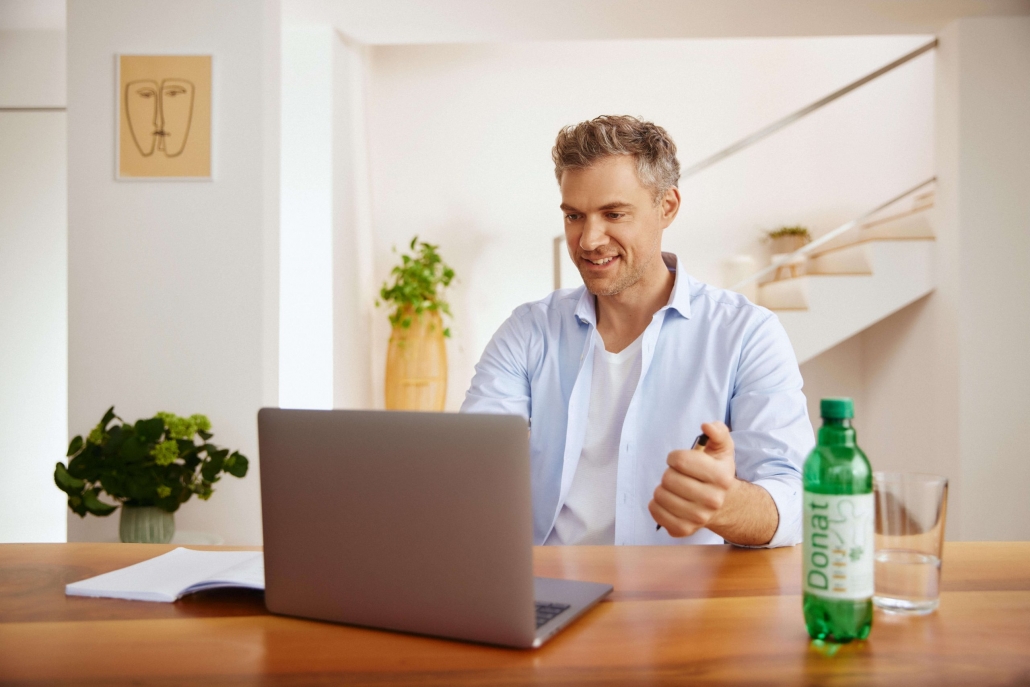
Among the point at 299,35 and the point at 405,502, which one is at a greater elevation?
the point at 299,35

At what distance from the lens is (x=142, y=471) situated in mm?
2457

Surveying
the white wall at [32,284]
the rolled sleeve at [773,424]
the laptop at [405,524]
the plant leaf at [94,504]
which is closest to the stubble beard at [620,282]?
the rolled sleeve at [773,424]

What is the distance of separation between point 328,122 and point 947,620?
12.5ft

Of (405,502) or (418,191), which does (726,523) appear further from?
(418,191)

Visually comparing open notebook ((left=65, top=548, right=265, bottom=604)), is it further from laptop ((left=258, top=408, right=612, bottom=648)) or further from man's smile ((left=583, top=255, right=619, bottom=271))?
man's smile ((left=583, top=255, right=619, bottom=271))

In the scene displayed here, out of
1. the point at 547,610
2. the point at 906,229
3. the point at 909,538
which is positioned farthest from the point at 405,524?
the point at 906,229

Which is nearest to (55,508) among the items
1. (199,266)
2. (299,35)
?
(199,266)

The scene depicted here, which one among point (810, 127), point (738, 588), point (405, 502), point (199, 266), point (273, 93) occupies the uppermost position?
point (810, 127)

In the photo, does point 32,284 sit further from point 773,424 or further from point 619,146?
point 773,424

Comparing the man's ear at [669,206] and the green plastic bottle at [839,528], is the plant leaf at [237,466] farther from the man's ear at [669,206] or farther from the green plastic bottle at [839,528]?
the green plastic bottle at [839,528]

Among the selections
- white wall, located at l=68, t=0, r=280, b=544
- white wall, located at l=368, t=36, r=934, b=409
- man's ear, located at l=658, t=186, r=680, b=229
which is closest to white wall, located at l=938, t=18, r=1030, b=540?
white wall, located at l=368, t=36, r=934, b=409

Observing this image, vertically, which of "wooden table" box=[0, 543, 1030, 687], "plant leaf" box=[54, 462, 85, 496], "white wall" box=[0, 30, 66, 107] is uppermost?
"white wall" box=[0, 30, 66, 107]

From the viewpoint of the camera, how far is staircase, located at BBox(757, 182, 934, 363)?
162 inches

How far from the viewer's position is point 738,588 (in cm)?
94
